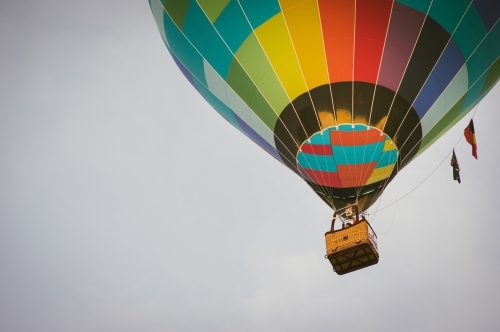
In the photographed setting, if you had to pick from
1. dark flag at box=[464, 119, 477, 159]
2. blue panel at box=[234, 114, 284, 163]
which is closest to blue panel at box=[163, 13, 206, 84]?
blue panel at box=[234, 114, 284, 163]

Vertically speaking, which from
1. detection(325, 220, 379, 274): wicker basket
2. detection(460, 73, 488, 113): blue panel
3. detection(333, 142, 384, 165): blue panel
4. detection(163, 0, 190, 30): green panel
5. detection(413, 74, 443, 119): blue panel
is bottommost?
detection(325, 220, 379, 274): wicker basket

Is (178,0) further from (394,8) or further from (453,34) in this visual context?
(453,34)

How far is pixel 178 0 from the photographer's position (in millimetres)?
8031

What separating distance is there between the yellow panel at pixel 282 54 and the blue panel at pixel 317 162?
0.86 m

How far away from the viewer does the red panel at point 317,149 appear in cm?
771

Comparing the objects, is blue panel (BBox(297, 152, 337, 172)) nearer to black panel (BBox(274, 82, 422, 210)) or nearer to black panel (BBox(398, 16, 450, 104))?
black panel (BBox(274, 82, 422, 210))

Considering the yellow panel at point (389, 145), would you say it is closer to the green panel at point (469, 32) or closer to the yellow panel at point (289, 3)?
the green panel at point (469, 32)

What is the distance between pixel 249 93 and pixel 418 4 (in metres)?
2.35

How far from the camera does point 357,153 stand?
7809 millimetres

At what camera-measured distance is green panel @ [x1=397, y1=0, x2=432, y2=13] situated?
6.94m

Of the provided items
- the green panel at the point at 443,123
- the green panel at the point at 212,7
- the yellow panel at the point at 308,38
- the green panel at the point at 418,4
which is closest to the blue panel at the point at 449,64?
the green panel at the point at 418,4

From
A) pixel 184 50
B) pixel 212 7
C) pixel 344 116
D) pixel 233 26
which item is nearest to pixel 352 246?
pixel 344 116

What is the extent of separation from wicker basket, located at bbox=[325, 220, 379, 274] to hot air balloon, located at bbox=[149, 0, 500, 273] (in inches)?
1.7

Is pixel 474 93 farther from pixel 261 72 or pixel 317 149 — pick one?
pixel 261 72
